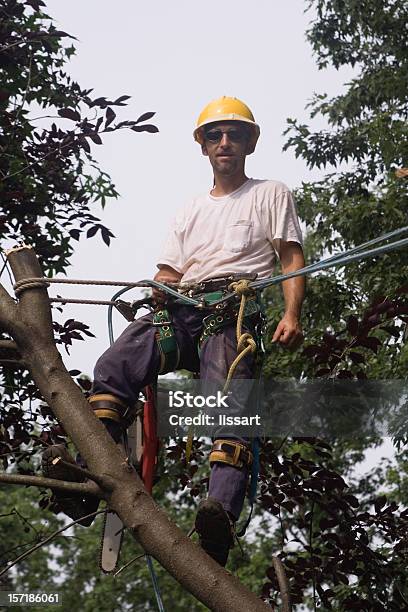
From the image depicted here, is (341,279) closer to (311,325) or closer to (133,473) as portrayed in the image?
(311,325)

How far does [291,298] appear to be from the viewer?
4.44 metres

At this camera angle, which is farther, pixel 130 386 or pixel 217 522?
pixel 130 386

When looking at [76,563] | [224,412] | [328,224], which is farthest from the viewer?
[76,563]

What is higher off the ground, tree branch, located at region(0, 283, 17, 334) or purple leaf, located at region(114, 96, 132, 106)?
purple leaf, located at region(114, 96, 132, 106)

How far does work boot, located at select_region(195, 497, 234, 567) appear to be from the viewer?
145 inches

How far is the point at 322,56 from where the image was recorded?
57.0 ft

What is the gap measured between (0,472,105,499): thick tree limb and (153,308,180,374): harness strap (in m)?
0.77

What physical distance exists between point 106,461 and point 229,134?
1701 mm

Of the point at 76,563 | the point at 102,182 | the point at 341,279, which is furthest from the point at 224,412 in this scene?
the point at 76,563

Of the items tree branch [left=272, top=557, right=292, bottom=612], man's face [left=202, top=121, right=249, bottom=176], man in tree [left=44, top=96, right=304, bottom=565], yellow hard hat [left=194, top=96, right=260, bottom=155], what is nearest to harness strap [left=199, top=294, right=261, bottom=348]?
man in tree [left=44, top=96, right=304, bottom=565]

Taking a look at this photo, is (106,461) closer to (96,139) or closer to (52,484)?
(52,484)

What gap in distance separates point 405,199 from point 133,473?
853cm

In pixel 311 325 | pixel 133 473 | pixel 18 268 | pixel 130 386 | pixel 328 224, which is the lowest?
pixel 133 473

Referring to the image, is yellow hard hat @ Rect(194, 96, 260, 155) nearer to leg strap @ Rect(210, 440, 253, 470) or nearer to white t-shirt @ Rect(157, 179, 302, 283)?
white t-shirt @ Rect(157, 179, 302, 283)
